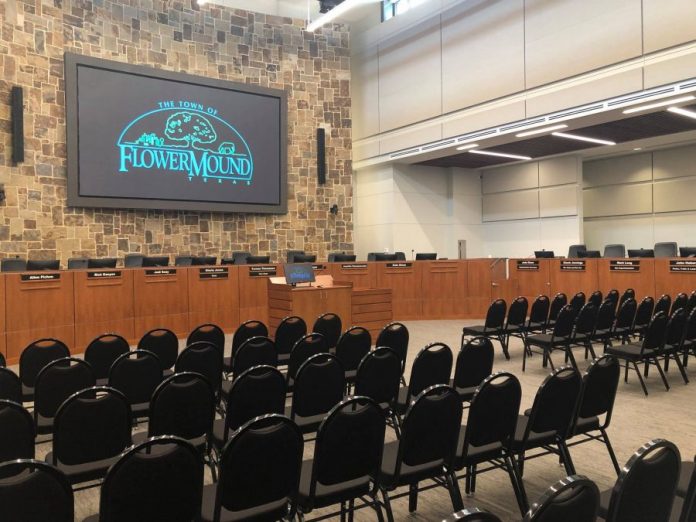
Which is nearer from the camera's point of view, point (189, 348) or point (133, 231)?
point (189, 348)

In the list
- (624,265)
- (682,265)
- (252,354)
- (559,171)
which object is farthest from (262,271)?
(559,171)

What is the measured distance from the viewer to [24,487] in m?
1.81

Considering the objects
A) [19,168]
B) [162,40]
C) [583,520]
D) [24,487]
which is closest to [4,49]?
[19,168]

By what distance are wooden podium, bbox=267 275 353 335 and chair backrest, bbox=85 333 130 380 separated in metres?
3.28

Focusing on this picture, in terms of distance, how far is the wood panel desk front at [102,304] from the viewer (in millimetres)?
8070

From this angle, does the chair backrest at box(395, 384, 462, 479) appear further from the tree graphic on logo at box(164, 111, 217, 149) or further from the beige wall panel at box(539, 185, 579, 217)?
the beige wall panel at box(539, 185, 579, 217)

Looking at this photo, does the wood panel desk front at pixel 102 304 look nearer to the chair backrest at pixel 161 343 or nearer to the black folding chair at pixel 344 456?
the chair backrest at pixel 161 343

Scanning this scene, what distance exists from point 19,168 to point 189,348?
8325mm

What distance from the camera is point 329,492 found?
2.55 metres

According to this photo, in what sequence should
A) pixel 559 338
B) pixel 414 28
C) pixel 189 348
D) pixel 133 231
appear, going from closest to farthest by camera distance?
pixel 189 348, pixel 559 338, pixel 133 231, pixel 414 28

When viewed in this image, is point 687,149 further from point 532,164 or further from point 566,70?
point 566,70

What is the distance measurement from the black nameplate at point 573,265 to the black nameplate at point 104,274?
7800 millimetres

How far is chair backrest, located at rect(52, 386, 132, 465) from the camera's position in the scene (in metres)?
2.75

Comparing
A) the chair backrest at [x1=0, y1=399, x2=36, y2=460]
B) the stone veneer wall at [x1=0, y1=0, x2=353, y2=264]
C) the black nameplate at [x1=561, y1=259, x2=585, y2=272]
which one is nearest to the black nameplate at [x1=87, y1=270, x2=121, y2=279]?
the stone veneer wall at [x1=0, y1=0, x2=353, y2=264]
